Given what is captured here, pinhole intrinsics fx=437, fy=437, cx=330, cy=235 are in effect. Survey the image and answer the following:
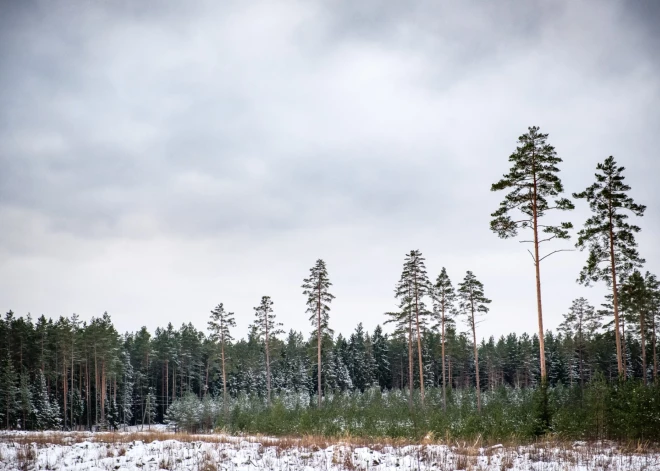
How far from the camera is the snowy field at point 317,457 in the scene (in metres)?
11.4

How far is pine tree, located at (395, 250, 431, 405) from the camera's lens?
140 ft

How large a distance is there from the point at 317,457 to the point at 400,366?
303ft

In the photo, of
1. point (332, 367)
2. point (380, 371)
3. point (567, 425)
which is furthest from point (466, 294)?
point (380, 371)

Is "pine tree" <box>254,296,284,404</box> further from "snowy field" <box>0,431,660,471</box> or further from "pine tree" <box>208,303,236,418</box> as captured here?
"snowy field" <box>0,431,660,471</box>

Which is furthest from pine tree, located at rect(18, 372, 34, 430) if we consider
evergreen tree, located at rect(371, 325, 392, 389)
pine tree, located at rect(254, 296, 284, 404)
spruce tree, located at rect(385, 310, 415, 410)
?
evergreen tree, located at rect(371, 325, 392, 389)

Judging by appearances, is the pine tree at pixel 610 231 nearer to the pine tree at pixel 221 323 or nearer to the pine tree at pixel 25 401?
the pine tree at pixel 221 323

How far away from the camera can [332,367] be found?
8650 cm

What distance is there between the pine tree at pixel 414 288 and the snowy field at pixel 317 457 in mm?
28155

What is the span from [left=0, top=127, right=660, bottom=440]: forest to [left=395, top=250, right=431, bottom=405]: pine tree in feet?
0.35

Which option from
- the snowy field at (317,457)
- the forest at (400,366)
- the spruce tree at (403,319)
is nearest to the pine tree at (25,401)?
the forest at (400,366)

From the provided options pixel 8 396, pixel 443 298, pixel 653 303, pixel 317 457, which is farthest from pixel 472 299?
pixel 8 396

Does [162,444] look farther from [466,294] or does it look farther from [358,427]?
[466,294]

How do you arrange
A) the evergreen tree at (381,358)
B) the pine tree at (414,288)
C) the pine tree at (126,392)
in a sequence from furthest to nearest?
the evergreen tree at (381,358)
the pine tree at (126,392)
the pine tree at (414,288)

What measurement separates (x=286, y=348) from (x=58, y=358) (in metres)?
48.4
